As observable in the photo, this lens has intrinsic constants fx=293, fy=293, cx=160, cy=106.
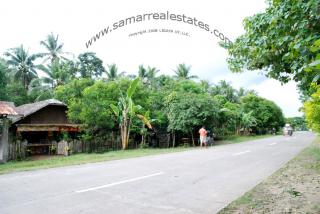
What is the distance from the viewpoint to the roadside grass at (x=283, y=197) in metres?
5.53

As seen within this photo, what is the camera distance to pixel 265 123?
55.2 meters

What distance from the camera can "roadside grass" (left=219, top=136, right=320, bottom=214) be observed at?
5527 millimetres

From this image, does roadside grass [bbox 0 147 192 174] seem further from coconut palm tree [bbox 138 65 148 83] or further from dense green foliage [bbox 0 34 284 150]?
coconut palm tree [bbox 138 65 148 83]

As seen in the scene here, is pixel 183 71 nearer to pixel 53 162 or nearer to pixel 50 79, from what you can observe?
pixel 50 79

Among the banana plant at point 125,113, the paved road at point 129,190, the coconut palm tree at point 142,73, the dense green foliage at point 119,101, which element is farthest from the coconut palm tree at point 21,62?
the paved road at point 129,190

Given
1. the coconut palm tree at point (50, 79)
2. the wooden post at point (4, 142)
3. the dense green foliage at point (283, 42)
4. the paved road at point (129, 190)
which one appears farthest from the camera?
the coconut palm tree at point (50, 79)

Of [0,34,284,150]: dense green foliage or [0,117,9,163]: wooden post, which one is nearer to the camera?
[0,117,9,163]: wooden post

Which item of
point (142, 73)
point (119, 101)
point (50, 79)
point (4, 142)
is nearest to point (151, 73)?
point (142, 73)

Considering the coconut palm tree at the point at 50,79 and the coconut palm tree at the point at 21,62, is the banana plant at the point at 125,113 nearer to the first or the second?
the coconut palm tree at the point at 50,79

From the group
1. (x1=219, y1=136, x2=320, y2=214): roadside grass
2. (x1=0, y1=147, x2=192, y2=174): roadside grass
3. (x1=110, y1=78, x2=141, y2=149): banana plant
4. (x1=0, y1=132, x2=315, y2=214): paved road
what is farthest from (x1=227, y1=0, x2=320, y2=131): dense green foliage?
(x1=110, y1=78, x2=141, y2=149): banana plant

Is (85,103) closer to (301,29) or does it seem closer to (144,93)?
(144,93)

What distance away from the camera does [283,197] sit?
6.46 meters

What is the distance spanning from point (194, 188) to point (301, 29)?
4433mm

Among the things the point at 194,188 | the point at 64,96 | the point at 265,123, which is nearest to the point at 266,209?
the point at 194,188
